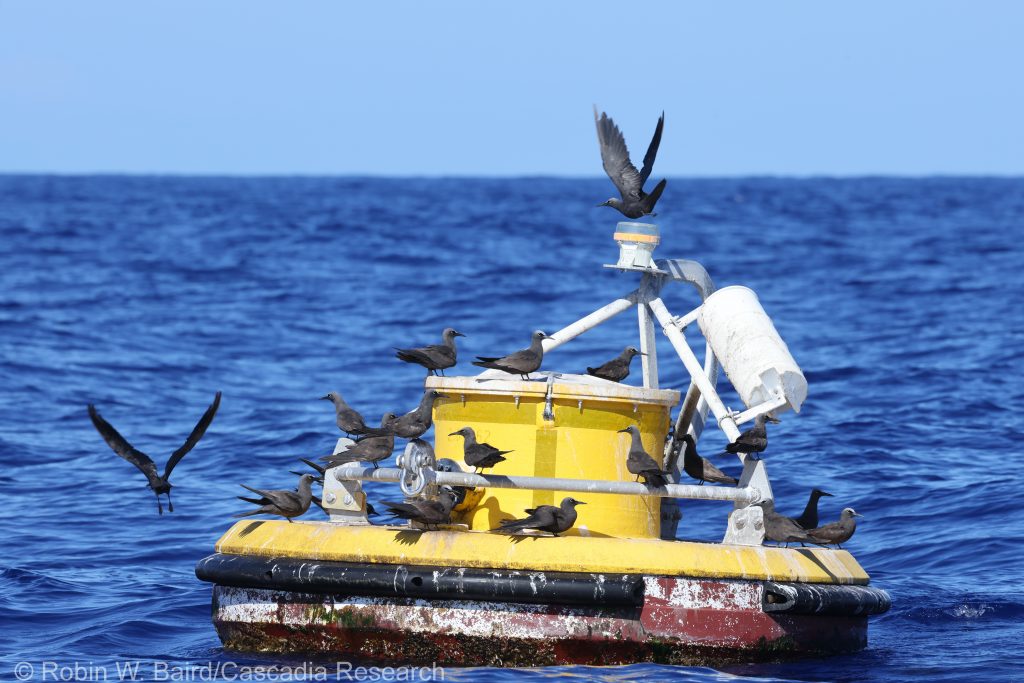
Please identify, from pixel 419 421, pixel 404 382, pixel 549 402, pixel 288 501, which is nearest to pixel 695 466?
pixel 549 402

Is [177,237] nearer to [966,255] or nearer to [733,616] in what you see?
Result: [966,255]

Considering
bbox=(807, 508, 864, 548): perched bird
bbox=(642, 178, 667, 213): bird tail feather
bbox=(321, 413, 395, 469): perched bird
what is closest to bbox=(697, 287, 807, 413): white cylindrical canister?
bbox=(807, 508, 864, 548): perched bird

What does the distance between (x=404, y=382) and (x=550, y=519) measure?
39.1 ft

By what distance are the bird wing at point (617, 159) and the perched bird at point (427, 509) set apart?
2.93m

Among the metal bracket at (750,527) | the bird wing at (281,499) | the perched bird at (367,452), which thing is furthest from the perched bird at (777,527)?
the bird wing at (281,499)

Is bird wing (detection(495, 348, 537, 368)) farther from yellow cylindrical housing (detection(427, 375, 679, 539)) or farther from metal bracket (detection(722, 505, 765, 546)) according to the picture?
metal bracket (detection(722, 505, 765, 546))

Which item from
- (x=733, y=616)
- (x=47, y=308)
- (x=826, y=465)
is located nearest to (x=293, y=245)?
(x=47, y=308)

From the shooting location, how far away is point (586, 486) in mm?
8391

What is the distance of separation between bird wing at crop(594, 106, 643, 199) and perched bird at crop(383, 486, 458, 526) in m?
2.93

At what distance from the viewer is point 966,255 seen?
37594mm

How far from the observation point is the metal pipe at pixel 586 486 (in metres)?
8.38

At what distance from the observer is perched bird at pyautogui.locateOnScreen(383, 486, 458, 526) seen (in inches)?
337

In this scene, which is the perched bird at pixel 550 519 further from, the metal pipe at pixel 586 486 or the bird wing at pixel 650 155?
the bird wing at pixel 650 155

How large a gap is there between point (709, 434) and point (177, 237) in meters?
32.0
